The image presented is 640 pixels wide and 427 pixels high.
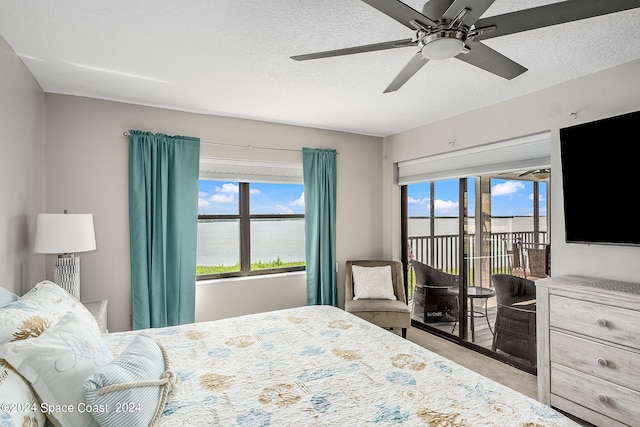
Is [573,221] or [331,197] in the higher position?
[331,197]

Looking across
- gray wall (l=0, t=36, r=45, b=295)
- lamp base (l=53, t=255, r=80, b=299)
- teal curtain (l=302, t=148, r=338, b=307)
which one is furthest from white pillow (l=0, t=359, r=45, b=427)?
teal curtain (l=302, t=148, r=338, b=307)

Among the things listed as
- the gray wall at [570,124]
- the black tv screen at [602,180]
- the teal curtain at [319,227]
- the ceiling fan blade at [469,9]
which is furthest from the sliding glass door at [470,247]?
the ceiling fan blade at [469,9]

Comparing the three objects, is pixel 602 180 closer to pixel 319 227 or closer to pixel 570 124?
pixel 570 124

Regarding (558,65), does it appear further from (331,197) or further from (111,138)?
(111,138)

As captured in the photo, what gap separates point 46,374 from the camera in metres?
1.19

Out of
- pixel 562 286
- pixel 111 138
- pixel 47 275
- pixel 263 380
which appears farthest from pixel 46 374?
pixel 562 286

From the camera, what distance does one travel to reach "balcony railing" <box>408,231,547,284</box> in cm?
331

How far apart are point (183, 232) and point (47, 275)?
1.14 metres

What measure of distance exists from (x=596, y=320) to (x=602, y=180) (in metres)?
0.94

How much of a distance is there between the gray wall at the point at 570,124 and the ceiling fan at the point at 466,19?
1.38 metres

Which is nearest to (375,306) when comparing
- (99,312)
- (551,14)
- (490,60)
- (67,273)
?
(99,312)

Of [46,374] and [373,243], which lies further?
[373,243]

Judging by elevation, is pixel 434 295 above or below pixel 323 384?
below

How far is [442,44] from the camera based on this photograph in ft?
4.97
